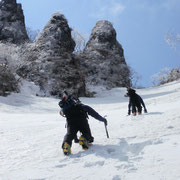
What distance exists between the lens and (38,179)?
2945mm

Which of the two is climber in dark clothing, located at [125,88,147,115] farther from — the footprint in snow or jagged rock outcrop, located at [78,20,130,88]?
jagged rock outcrop, located at [78,20,130,88]

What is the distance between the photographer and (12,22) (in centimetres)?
4341

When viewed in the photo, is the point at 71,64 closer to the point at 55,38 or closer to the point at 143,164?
the point at 55,38

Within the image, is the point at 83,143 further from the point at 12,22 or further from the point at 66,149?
the point at 12,22

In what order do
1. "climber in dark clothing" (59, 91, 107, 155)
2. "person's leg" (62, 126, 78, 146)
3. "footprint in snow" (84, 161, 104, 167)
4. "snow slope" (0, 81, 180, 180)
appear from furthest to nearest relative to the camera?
"climber in dark clothing" (59, 91, 107, 155) < "person's leg" (62, 126, 78, 146) < "footprint in snow" (84, 161, 104, 167) < "snow slope" (0, 81, 180, 180)

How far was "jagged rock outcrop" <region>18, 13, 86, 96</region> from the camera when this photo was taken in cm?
2275

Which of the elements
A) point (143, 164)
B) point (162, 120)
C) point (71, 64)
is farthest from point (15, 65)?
point (143, 164)

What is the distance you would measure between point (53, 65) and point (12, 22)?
26.4 meters

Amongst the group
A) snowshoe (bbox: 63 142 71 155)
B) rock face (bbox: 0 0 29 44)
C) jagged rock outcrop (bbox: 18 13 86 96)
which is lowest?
snowshoe (bbox: 63 142 71 155)

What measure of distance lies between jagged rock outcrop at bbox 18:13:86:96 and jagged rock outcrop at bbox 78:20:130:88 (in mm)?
11227

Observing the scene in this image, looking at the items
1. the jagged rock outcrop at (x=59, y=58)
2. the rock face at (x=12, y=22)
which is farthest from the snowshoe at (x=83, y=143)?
the rock face at (x=12, y=22)

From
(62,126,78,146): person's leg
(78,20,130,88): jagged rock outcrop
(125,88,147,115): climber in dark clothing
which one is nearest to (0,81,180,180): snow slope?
(62,126,78,146): person's leg

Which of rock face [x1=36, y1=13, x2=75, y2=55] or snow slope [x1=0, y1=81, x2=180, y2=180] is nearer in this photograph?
snow slope [x1=0, y1=81, x2=180, y2=180]

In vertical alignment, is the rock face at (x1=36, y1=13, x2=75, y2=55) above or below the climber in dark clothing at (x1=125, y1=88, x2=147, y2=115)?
above
